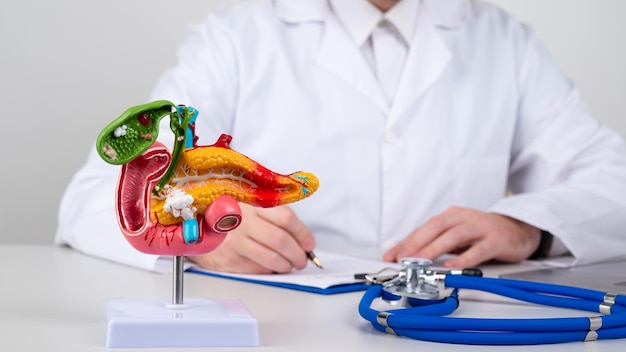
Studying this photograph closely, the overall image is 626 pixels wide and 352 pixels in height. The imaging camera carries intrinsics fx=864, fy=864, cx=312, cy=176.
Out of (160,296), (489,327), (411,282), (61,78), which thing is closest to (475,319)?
(489,327)

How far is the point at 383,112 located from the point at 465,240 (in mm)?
361

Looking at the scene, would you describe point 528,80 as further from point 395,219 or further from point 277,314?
point 277,314

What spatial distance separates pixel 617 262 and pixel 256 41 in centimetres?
68

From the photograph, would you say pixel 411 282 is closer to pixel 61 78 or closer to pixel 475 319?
pixel 475 319

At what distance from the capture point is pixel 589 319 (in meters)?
0.65

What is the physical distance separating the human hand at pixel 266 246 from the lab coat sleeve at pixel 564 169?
357mm

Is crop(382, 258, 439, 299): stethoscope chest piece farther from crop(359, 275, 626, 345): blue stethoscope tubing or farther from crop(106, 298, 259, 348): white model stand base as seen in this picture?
crop(106, 298, 259, 348): white model stand base

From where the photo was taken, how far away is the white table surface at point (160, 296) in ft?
2.10

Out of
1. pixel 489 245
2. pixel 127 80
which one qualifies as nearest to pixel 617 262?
pixel 489 245

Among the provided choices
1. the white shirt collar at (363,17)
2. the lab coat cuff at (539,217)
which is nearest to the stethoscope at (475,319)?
the lab coat cuff at (539,217)

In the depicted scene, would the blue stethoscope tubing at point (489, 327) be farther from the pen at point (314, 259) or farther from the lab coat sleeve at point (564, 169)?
the lab coat sleeve at point (564, 169)

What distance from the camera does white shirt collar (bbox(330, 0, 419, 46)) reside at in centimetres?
145

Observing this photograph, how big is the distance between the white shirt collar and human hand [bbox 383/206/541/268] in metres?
0.42

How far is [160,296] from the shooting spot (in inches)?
32.9
